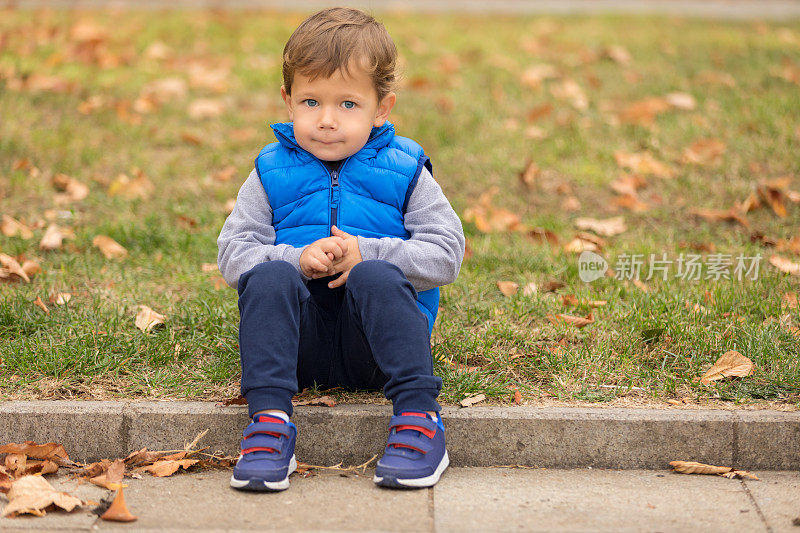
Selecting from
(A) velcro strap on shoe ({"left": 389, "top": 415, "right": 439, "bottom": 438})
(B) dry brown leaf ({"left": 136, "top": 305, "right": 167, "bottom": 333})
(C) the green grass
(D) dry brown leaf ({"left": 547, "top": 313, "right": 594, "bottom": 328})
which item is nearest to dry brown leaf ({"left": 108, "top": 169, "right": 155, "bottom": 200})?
(C) the green grass

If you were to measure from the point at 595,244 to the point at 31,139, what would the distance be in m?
3.21

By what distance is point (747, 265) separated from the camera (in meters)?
4.04

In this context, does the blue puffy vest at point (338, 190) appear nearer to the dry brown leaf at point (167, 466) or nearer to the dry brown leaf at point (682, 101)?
the dry brown leaf at point (167, 466)

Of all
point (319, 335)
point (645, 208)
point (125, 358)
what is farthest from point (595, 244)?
point (125, 358)

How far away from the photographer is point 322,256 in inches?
108

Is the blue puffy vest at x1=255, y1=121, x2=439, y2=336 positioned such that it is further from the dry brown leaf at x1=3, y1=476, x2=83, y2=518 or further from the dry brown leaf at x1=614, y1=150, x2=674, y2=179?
the dry brown leaf at x1=614, y1=150, x2=674, y2=179

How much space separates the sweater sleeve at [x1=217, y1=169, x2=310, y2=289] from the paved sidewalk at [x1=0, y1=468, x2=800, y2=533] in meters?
0.63

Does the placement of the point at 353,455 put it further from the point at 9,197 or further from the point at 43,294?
the point at 9,197

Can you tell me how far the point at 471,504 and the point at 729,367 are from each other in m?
1.10

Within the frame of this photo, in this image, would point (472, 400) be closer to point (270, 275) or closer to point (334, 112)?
point (270, 275)

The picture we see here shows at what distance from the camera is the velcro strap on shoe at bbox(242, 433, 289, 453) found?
261 centimetres

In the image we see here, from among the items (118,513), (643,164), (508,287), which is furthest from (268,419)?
(643,164)

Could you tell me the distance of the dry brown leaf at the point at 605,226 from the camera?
453cm

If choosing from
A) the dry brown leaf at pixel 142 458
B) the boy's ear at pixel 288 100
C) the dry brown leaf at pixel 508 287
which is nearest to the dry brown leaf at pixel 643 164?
the dry brown leaf at pixel 508 287
